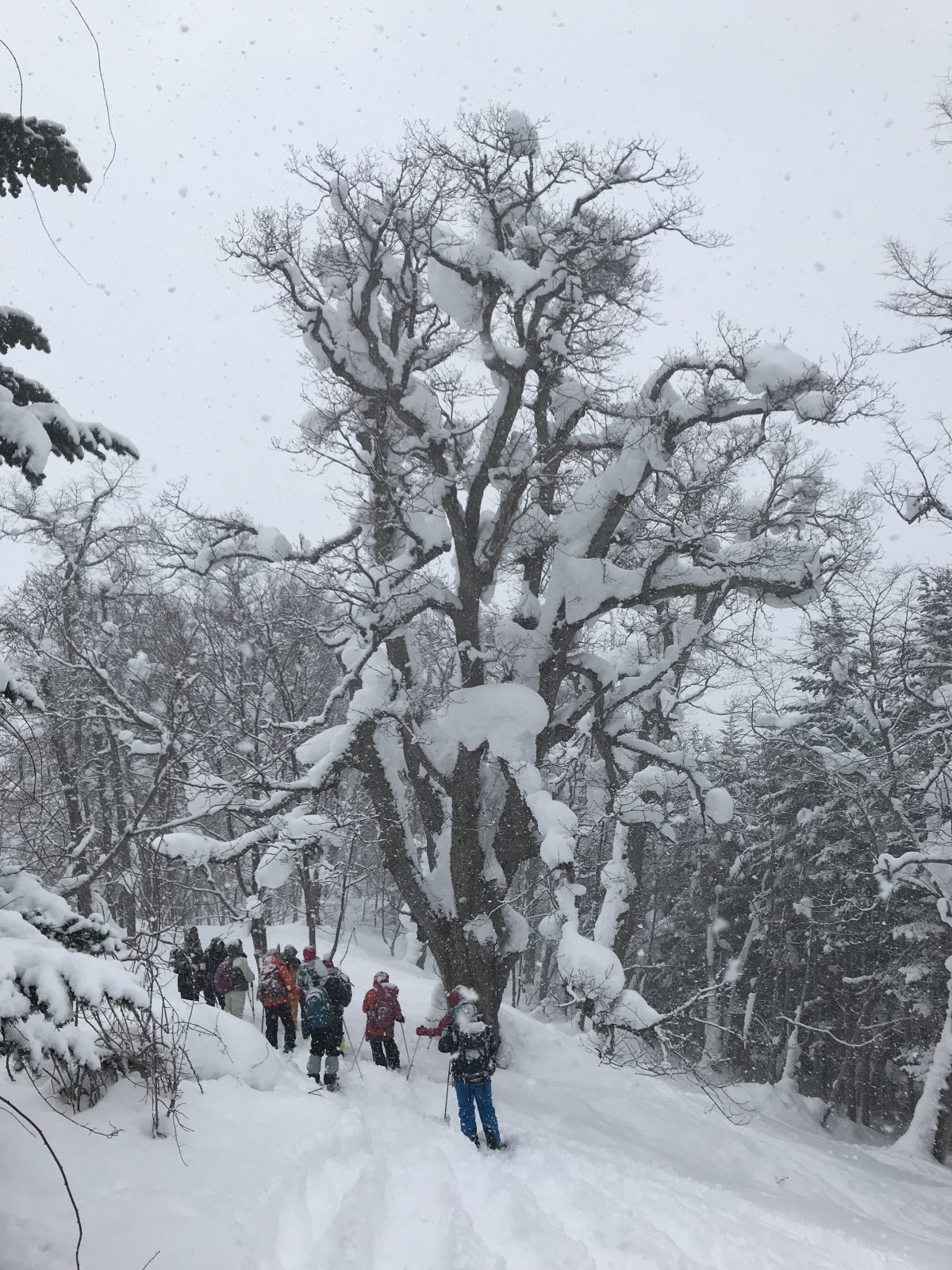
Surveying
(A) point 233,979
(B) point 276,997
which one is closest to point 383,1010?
(B) point 276,997

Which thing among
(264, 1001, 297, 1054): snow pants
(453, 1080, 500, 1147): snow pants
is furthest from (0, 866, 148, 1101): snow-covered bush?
(264, 1001, 297, 1054): snow pants

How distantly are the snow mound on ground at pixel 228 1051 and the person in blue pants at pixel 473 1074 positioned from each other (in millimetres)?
1492

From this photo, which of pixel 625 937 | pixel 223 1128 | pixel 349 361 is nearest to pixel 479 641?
pixel 349 361

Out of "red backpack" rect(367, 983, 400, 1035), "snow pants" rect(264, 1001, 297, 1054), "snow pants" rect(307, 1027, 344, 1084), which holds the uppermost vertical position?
"red backpack" rect(367, 983, 400, 1035)

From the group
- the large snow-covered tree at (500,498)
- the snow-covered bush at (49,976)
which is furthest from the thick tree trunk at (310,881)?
the snow-covered bush at (49,976)

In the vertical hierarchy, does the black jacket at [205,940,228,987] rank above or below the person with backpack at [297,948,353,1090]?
below

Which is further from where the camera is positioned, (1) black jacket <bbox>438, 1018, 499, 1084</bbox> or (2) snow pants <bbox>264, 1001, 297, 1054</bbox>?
(2) snow pants <bbox>264, 1001, 297, 1054</bbox>

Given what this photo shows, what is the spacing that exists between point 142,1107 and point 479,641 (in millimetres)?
6850

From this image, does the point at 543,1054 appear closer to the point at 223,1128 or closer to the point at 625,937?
the point at 625,937

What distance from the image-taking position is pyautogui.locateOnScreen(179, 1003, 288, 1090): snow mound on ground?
6.02 metres

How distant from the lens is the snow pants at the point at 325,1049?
7430mm

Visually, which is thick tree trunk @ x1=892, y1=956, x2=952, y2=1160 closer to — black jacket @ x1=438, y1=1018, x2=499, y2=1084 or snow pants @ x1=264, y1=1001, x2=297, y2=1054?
black jacket @ x1=438, y1=1018, x2=499, y2=1084

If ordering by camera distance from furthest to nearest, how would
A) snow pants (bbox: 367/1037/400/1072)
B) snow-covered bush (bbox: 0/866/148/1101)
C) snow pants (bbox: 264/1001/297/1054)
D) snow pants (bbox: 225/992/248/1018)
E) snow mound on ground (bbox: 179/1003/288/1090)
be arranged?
snow pants (bbox: 225/992/248/1018), snow pants (bbox: 264/1001/297/1054), snow pants (bbox: 367/1037/400/1072), snow mound on ground (bbox: 179/1003/288/1090), snow-covered bush (bbox: 0/866/148/1101)

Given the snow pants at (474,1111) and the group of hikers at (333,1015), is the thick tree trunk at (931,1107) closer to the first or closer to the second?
the group of hikers at (333,1015)
